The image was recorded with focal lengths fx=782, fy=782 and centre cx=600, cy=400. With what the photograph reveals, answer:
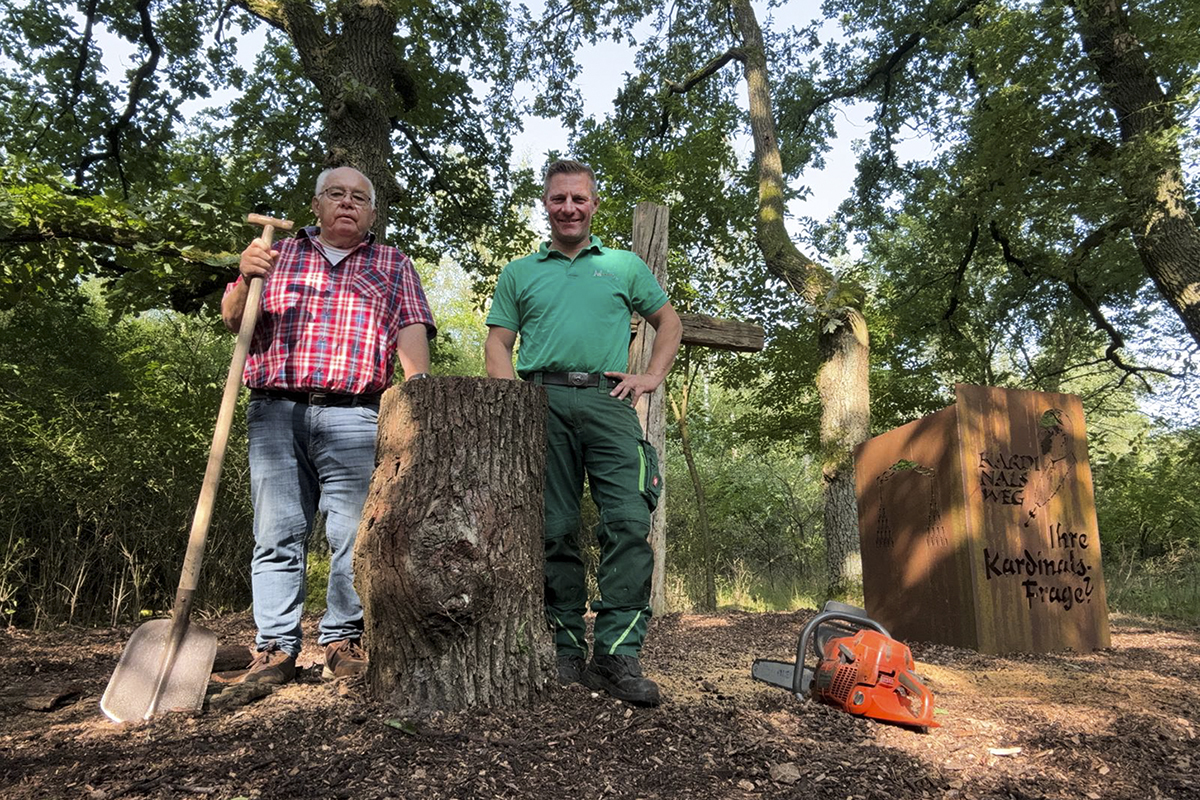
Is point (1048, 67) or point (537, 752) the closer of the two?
point (537, 752)

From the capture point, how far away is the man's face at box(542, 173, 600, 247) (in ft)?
10.1

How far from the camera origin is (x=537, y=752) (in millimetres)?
2145

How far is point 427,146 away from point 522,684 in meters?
10.5

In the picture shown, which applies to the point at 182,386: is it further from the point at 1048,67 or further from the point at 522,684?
the point at 1048,67

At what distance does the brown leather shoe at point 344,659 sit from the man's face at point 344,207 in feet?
5.10

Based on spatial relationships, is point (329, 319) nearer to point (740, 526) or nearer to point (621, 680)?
point (621, 680)

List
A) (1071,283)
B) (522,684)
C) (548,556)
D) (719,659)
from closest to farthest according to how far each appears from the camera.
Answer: (522,684)
(548,556)
(719,659)
(1071,283)

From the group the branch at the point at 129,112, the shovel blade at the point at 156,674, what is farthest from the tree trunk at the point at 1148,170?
the branch at the point at 129,112

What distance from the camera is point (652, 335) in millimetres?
5637

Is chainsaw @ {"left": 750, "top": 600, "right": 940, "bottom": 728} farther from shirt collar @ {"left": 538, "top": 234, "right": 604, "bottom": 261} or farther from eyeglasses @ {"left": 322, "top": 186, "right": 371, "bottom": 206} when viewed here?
eyeglasses @ {"left": 322, "top": 186, "right": 371, "bottom": 206}

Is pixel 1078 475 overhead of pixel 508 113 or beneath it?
beneath

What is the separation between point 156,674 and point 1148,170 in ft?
30.3

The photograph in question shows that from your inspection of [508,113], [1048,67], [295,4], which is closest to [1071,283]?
[1048,67]

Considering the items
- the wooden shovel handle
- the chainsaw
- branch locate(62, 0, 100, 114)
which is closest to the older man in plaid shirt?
the wooden shovel handle
